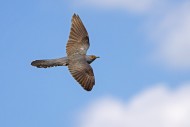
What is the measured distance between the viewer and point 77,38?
73.8 feet

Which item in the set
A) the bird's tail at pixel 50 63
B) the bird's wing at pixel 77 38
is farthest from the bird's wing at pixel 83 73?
the bird's wing at pixel 77 38

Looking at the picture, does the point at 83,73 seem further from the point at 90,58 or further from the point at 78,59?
the point at 90,58

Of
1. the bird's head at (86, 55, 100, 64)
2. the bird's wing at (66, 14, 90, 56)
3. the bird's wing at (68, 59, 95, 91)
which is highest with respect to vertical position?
the bird's wing at (66, 14, 90, 56)

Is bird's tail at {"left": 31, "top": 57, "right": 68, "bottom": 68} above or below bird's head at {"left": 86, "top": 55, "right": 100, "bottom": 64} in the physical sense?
below

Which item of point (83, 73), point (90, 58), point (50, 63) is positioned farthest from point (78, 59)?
point (50, 63)

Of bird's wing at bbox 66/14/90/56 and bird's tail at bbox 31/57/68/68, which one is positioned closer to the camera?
bird's tail at bbox 31/57/68/68

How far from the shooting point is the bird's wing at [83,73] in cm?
1914

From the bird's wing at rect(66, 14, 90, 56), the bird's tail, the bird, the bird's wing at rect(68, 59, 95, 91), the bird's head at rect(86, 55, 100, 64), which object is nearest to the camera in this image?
the bird's wing at rect(68, 59, 95, 91)

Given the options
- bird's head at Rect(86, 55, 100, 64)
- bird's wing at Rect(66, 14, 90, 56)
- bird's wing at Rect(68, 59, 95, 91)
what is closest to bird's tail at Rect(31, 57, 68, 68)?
bird's wing at Rect(68, 59, 95, 91)

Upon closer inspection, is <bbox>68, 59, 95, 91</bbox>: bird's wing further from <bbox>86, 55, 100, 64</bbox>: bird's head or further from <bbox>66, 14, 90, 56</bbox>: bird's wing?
<bbox>66, 14, 90, 56</bbox>: bird's wing

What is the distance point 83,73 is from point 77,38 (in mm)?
3116

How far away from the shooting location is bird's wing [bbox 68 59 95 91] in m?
19.1

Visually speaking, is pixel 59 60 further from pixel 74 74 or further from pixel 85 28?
pixel 85 28

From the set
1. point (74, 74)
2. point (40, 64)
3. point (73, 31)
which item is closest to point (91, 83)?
point (74, 74)
